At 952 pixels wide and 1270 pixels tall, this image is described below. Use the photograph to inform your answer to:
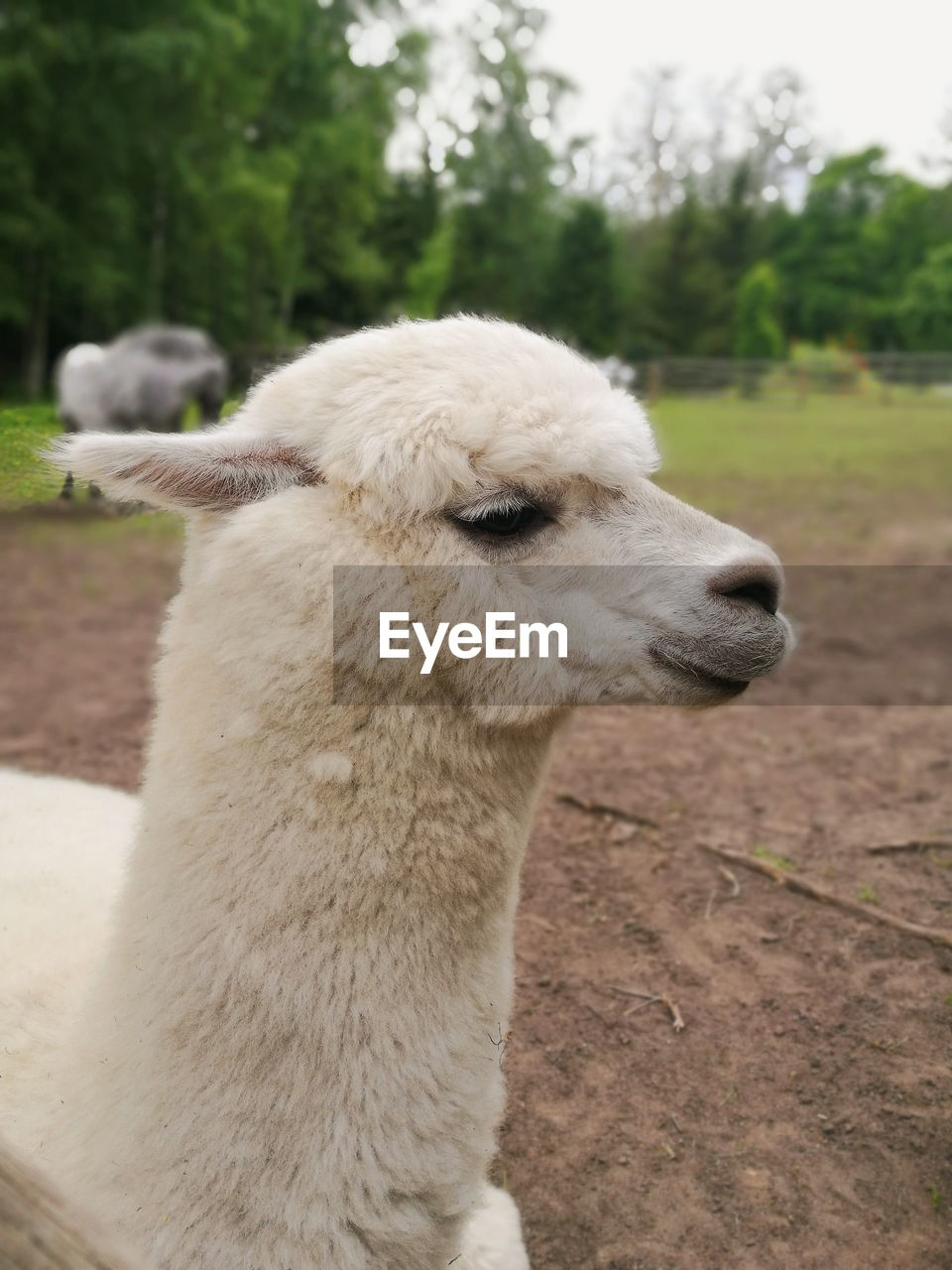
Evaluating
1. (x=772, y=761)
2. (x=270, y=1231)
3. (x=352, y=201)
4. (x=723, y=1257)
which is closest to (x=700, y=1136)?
(x=723, y=1257)

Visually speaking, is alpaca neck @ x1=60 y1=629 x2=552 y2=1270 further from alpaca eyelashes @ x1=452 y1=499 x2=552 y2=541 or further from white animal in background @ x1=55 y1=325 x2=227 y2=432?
white animal in background @ x1=55 y1=325 x2=227 y2=432

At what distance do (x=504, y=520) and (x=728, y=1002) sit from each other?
1981mm

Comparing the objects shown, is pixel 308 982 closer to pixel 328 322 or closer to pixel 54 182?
pixel 54 182

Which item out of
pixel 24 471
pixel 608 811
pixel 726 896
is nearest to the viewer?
pixel 24 471

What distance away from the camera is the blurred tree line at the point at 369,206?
18656mm

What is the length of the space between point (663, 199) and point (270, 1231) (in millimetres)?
54262

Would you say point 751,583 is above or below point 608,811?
above

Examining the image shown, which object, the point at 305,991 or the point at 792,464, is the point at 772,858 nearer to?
the point at 305,991

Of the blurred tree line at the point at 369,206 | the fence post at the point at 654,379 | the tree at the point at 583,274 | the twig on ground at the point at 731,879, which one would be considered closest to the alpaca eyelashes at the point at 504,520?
the twig on ground at the point at 731,879

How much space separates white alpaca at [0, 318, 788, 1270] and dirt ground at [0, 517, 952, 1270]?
82 cm

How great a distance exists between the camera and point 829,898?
3.49 metres

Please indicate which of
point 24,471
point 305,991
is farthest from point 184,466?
point 305,991

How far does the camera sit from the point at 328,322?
2834 cm

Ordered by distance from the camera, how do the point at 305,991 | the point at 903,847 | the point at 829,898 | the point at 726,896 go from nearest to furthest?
the point at 305,991 → the point at 829,898 → the point at 726,896 → the point at 903,847
